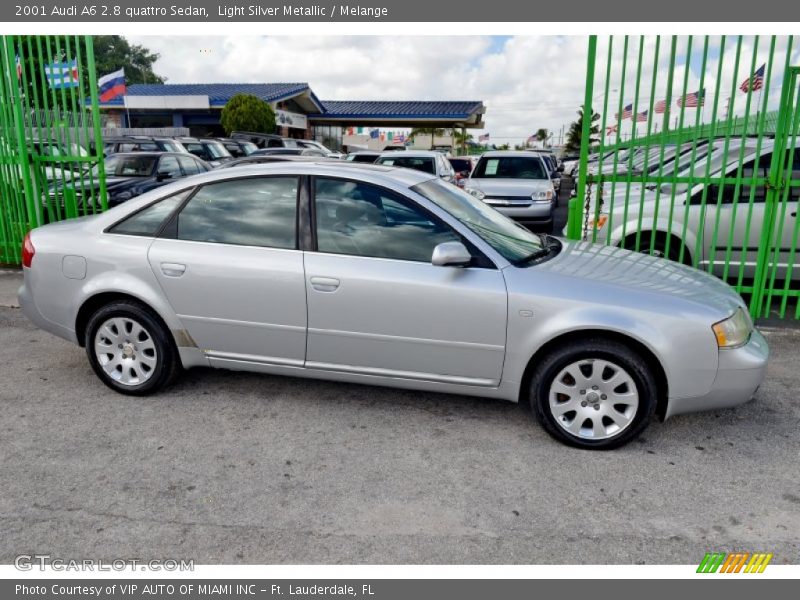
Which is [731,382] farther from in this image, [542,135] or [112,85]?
[542,135]

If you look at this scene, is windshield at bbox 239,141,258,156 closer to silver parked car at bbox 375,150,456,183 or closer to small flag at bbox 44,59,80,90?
silver parked car at bbox 375,150,456,183

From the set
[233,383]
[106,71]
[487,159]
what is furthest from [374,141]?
[233,383]

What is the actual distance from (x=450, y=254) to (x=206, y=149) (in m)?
16.6

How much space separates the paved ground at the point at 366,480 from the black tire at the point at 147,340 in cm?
12

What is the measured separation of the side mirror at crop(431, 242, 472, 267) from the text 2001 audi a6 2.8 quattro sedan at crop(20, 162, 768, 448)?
14mm

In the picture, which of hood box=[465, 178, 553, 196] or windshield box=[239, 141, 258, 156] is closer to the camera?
hood box=[465, 178, 553, 196]

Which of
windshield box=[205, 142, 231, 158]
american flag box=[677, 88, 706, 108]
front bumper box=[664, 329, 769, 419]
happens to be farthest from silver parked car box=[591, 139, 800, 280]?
windshield box=[205, 142, 231, 158]

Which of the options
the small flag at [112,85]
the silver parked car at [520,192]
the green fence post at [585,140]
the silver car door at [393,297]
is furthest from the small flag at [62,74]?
the small flag at [112,85]

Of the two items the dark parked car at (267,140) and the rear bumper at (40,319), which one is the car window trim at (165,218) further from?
the dark parked car at (267,140)

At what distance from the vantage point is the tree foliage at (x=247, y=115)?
28.0 m

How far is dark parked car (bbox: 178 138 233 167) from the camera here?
18.2m

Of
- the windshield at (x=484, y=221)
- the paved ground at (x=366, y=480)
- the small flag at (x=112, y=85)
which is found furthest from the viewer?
the small flag at (x=112, y=85)

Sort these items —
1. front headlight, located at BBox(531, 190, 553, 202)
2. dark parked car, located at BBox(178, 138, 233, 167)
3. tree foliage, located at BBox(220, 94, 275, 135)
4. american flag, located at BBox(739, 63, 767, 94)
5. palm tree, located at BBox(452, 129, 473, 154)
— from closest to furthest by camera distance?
american flag, located at BBox(739, 63, 767, 94) → front headlight, located at BBox(531, 190, 553, 202) → dark parked car, located at BBox(178, 138, 233, 167) → tree foliage, located at BBox(220, 94, 275, 135) → palm tree, located at BBox(452, 129, 473, 154)

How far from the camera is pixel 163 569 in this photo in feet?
8.84
